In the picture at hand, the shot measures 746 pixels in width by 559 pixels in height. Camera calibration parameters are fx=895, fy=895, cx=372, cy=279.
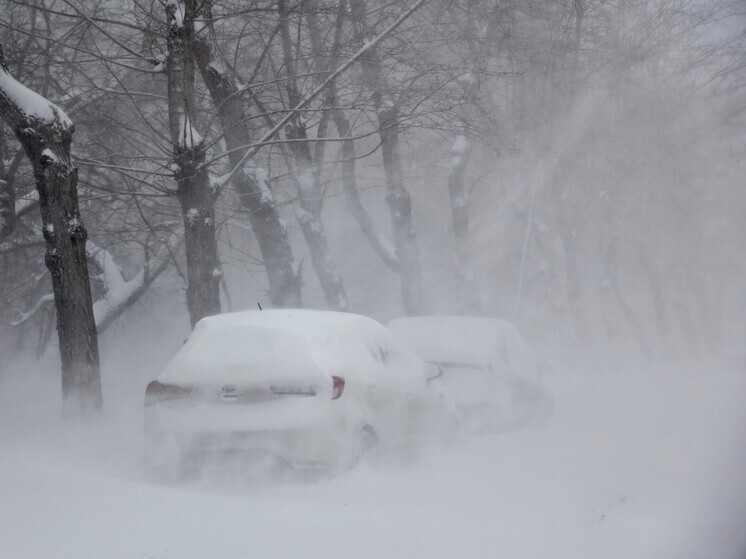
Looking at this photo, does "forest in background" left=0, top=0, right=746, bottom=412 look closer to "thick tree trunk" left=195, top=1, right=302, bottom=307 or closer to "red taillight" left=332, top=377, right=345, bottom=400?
"thick tree trunk" left=195, top=1, right=302, bottom=307

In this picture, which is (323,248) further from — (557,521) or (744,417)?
(557,521)

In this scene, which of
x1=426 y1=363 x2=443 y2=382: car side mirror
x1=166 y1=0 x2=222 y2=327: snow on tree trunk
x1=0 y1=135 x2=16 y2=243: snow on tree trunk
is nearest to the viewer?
x1=426 y1=363 x2=443 y2=382: car side mirror

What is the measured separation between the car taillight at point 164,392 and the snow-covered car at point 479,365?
343cm

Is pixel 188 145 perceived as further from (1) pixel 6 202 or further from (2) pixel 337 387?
(1) pixel 6 202

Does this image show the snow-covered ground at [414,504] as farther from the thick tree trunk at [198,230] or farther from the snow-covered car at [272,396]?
the thick tree trunk at [198,230]

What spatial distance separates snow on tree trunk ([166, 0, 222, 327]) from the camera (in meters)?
10.1

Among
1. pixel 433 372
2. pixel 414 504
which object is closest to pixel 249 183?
pixel 433 372

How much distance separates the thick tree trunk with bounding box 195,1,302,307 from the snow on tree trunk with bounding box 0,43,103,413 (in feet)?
9.44

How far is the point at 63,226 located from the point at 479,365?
453 cm

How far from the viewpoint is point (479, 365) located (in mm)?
9586

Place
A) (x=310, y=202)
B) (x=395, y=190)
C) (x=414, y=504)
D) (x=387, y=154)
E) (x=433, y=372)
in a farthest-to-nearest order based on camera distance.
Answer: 1. (x=395, y=190)
2. (x=387, y=154)
3. (x=310, y=202)
4. (x=433, y=372)
5. (x=414, y=504)

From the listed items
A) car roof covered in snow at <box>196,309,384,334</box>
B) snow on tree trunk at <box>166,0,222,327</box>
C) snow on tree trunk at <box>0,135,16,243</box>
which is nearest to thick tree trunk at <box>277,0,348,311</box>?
snow on tree trunk at <box>166,0,222,327</box>

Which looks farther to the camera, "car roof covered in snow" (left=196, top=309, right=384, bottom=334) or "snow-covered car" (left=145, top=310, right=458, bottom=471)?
"car roof covered in snow" (left=196, top=309, right=384, bottom=334)

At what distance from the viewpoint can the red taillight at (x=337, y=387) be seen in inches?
247
